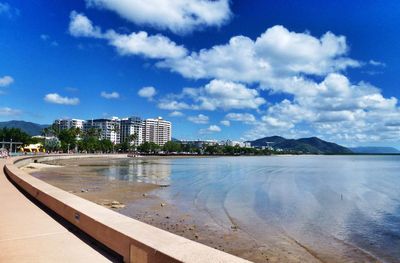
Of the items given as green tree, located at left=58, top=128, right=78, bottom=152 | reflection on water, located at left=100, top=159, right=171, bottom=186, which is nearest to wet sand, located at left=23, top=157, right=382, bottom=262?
reflection on water, located at left=100, top=159, right=171, bottom=186

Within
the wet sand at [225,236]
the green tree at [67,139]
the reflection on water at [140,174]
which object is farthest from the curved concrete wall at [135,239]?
the green tree at [67,139]

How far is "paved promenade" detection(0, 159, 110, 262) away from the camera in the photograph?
19.6 feet

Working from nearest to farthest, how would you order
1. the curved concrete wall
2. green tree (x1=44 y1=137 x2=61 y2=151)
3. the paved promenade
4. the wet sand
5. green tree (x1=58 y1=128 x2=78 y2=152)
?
the curved concrete wall
the paved promenade
the wet sand
green tree (x1=44 y1=137 x2=61 y2=151)
green tree (x1=58 y1=128 x2=78 y2=152)

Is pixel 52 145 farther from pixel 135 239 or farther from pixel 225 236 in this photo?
pixel 135 239

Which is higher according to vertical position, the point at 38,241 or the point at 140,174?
the point at 38,241

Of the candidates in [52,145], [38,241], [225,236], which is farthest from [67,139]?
[38,241]

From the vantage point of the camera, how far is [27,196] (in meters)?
13.5

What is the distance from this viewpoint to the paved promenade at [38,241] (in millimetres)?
5969

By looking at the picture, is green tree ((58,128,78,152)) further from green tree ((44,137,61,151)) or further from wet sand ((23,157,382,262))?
wet sand ((23,157,382,262))

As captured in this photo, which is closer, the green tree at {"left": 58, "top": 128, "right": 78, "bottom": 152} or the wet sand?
Result: the wet sand

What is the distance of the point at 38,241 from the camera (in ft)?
22.7

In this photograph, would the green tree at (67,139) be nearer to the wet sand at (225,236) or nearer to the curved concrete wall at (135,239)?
the wet sand at (225,236)

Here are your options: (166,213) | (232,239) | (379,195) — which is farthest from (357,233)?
(379,195)

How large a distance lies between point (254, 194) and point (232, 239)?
16.4 metres
